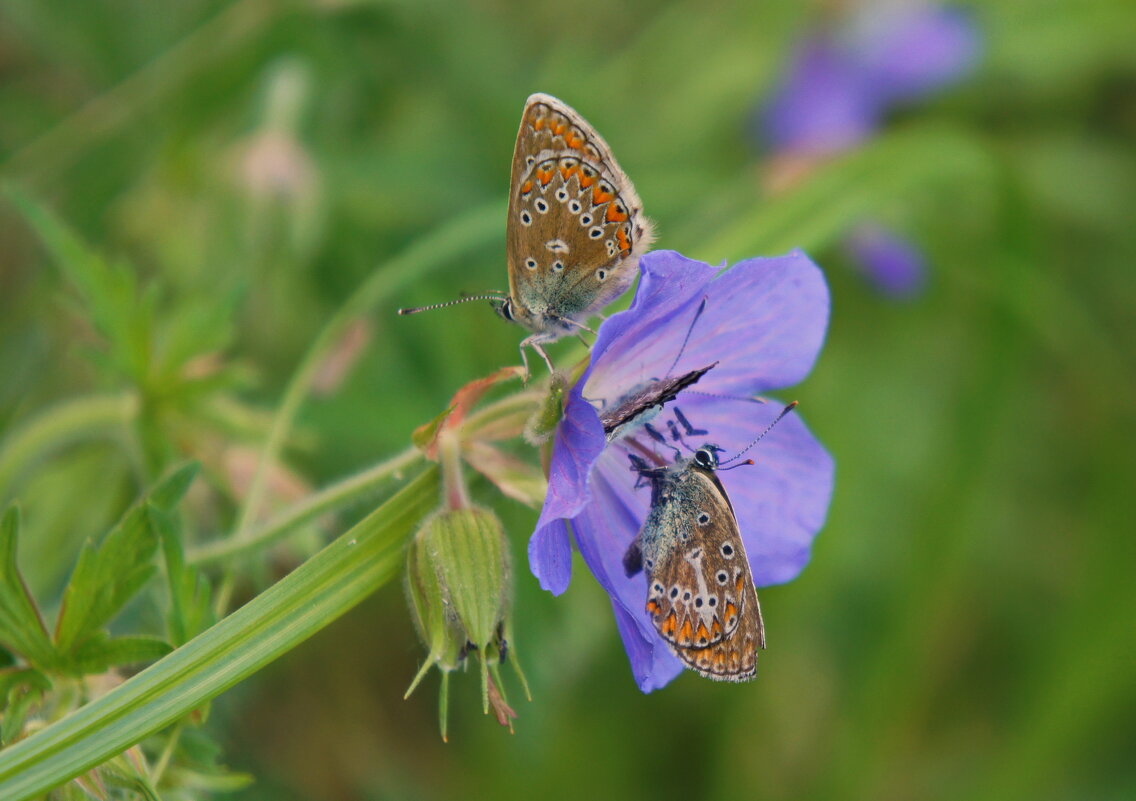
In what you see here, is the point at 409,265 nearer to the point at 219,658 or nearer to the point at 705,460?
the point at 705,460

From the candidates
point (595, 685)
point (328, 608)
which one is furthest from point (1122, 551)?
point (328, 608)

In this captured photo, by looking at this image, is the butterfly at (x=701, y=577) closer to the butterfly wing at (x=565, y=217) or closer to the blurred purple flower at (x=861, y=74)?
the butterfly wing at (x=565, y=217)

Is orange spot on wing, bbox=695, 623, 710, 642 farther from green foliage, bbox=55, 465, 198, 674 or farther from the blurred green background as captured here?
the blurred green background

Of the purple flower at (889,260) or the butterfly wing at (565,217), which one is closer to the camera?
the butterfly wing at (565,217)

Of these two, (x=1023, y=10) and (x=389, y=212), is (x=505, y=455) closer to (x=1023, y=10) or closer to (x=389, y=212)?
(x=389, y=212)

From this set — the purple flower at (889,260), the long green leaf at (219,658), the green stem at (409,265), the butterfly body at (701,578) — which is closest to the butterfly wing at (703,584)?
the butterfly body at (701,578)

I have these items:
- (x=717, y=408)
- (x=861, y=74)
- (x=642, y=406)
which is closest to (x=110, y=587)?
(x=642, y=406)
